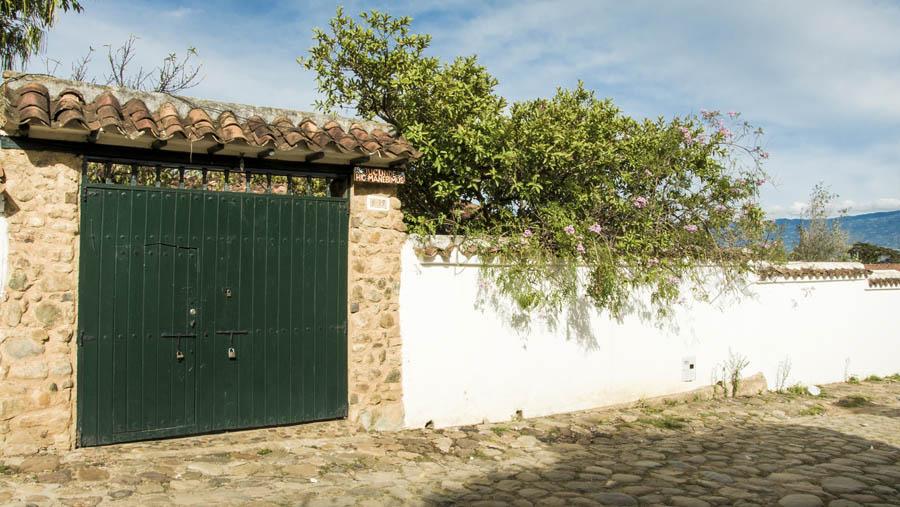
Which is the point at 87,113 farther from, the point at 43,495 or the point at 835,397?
the point at 835,397

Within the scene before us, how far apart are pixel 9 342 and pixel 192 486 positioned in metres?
1.81

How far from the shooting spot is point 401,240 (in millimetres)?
6910

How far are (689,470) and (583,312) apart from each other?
2.48m

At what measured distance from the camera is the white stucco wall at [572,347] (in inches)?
277

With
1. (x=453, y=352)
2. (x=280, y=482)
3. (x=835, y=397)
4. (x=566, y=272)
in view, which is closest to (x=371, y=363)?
(x=453, y=352)

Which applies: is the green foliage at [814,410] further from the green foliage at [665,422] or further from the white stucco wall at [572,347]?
the green foliage at [665,422]

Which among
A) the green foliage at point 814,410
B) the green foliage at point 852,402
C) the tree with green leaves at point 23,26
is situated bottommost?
the green foliage at point 852,402

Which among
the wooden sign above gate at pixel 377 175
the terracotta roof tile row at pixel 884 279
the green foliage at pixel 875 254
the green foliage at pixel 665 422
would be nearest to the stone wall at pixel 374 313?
the wooden sign above gate at pixel 377 175

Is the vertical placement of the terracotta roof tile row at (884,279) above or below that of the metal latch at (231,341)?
above

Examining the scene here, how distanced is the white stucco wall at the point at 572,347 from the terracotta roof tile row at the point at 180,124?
48.1 inches

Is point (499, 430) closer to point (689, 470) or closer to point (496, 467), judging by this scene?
point (496, 467)

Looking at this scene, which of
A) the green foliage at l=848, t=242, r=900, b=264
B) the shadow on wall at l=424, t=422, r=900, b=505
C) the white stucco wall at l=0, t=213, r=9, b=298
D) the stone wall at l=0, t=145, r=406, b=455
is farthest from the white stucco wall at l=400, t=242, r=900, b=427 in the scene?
the green foliage at l=848, t=242, r=900, b=264

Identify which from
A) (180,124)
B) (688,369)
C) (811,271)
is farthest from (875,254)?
(180,124)

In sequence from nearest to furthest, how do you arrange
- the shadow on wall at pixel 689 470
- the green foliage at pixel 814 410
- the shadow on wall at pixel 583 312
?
the shadow on wall at pixel 689 470
the shadow on wall at pixel 583 312
the green foliage at pixel 814 410
